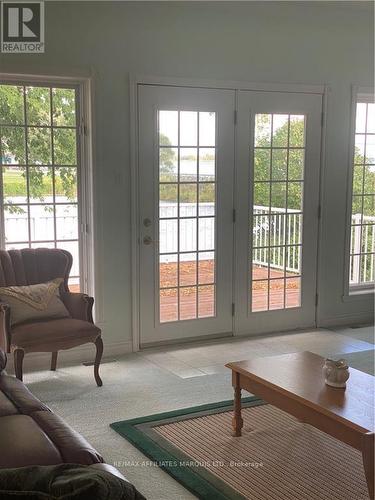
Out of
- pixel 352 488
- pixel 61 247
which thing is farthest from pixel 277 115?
pixel 352 488

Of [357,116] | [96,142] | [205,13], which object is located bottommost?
[96,142]

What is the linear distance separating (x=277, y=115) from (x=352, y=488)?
3.47 m

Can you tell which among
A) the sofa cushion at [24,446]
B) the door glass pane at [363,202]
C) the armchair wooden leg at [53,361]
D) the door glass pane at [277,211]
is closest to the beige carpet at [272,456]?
the sofa cushion at [24,446]

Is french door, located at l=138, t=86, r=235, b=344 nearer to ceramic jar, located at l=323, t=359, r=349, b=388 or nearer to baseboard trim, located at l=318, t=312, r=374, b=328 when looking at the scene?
baseboard trim, located at l=318, t=312, r=374, b=328

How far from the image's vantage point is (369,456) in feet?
8.26

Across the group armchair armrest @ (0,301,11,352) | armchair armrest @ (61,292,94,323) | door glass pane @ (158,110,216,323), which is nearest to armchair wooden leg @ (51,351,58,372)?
armchair armrest @ (61,292,94,323)

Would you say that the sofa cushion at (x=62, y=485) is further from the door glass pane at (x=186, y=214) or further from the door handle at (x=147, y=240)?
the door glass pane at (x=186, y=214)

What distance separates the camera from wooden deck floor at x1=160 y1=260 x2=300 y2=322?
5195 millimetres

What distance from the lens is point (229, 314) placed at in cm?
546

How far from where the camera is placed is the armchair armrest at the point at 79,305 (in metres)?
4.27

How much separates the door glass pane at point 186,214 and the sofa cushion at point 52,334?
118cm

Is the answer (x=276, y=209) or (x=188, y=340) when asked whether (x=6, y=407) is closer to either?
(x=188, y=340)

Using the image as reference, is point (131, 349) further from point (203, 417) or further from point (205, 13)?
point (205, 13)

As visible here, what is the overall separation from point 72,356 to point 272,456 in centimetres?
209
